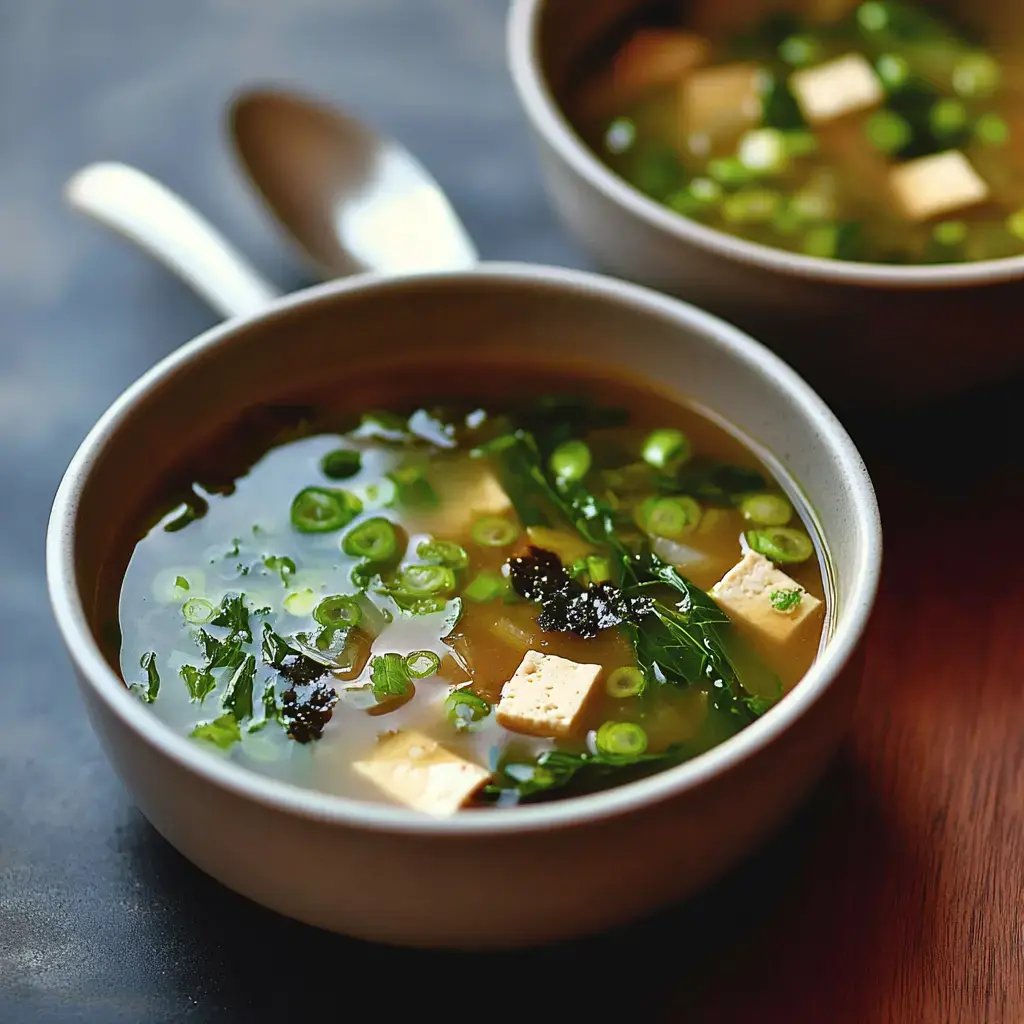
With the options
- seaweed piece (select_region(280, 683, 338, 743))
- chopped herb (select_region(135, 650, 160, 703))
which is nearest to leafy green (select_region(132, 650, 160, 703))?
chopped herb (select_region(135, 650, 160, 703))

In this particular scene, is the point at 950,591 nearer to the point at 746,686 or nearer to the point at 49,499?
the point at 746,686

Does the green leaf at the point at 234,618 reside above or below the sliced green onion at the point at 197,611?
below

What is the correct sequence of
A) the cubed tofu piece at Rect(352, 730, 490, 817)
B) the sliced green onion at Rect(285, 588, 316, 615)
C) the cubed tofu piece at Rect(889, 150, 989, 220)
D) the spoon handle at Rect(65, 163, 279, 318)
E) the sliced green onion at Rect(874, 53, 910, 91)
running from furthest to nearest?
the sliced green onion at Rect(874, 53, 910, 91) < the cubed tofu piece at Rect(889, 150, 989, 220) < the spoon handle at Rect(65, 163, 279, 318) < the sliced green onion at Rect(285, 588, 316, 615) < the cubed tofu piece at Rect(352, 730, 490, 817)

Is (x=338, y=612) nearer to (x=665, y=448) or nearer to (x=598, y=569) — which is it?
(x=598, y=569)

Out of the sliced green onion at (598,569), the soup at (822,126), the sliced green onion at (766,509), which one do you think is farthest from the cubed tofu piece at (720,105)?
the sliced green onion at (598,569)

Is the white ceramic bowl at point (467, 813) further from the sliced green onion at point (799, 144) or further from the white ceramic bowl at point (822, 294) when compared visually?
the sliced green onion at point (799, 144)

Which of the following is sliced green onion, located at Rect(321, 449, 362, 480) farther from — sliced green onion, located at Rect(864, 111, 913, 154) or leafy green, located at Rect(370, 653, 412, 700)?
sliced green onion, located at Rect(864, 111, 913, 154)
